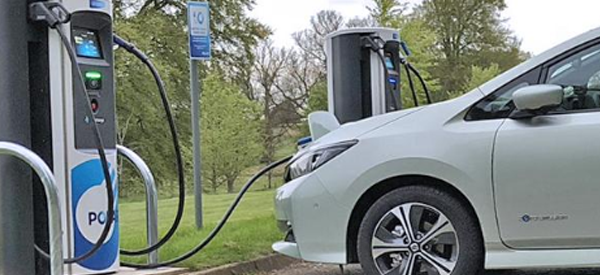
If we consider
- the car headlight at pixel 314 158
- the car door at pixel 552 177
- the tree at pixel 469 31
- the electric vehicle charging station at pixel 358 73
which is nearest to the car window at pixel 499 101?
the car door at pixel 552 177

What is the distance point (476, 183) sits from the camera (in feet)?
12.4

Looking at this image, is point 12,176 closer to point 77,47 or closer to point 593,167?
point 77,47

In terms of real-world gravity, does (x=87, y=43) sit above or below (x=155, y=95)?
below

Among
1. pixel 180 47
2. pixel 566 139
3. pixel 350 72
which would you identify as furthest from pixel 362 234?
pixel 180 47

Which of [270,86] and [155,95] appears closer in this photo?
[155,95]

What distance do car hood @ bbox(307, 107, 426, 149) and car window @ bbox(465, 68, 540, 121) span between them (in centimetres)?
34

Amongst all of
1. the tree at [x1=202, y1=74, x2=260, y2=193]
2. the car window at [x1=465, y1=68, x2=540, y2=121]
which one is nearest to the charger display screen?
the car window at [x1=465, y1=68, x2=540, y2=121]

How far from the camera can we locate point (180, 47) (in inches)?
877

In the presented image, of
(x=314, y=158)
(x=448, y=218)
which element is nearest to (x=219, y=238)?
(x=314, y=158)

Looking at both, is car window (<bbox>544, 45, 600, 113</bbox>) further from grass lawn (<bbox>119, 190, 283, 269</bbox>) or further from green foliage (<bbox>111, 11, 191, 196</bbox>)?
green foliage (<bbox>111, 11, 191, 196</bbox>)

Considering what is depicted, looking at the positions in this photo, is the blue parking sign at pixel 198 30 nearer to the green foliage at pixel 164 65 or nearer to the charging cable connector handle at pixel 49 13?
the charging cable connector handle at pixel 49 13

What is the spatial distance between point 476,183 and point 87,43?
2529 mm

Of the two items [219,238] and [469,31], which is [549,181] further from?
[469,31]

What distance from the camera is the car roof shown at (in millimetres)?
3883
